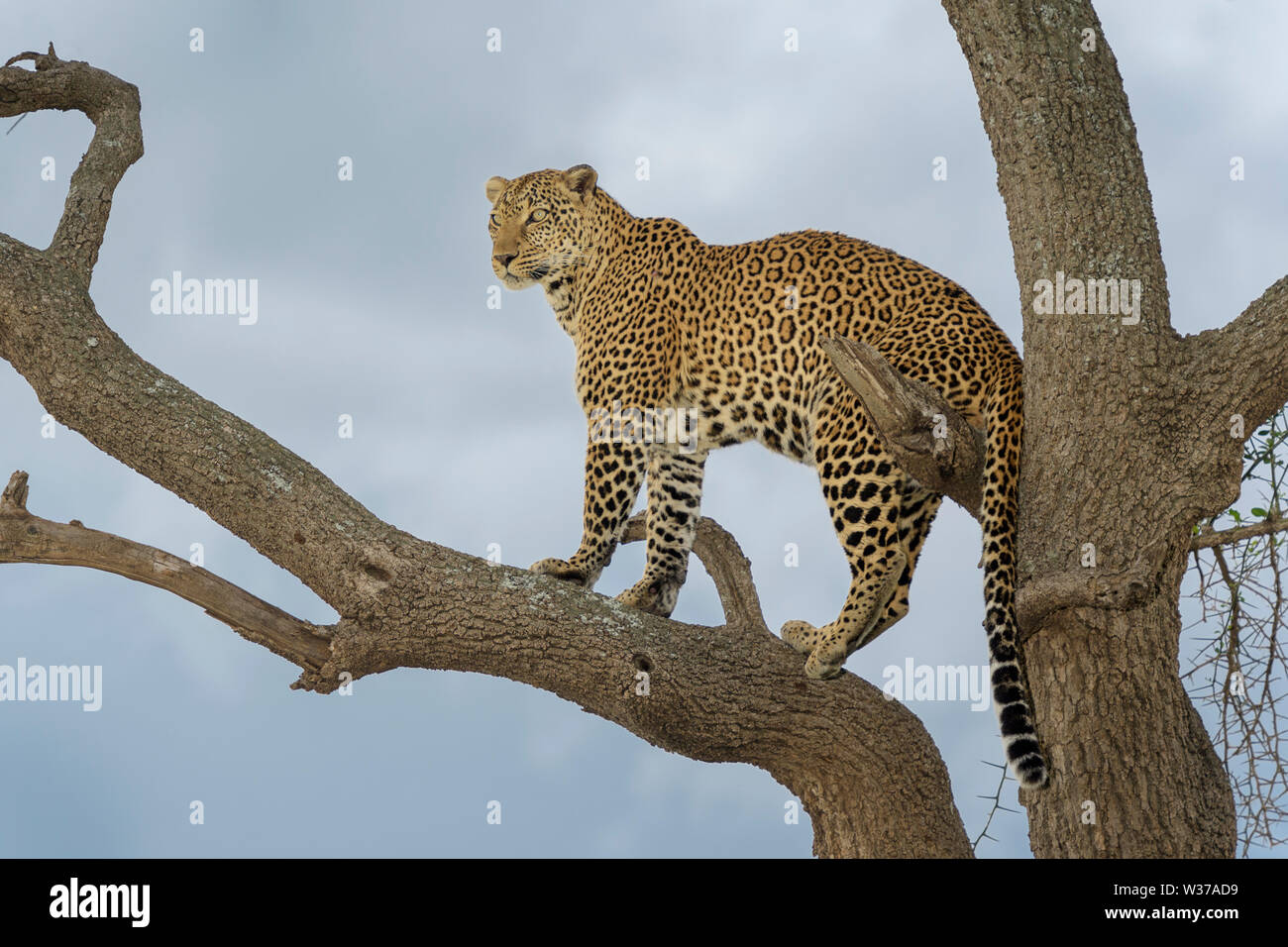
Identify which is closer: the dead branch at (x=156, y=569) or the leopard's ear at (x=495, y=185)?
the dead branch at (x=156, y=569)

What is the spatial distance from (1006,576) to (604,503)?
2.21 m

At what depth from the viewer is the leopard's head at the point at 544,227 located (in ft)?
26.5

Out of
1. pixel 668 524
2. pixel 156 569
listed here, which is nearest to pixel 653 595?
pixel 668 524

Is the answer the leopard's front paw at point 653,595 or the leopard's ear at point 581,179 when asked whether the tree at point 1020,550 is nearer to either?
the leopard's front paw at point 653,595

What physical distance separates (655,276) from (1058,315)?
2.61 meters

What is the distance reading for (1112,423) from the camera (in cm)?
567

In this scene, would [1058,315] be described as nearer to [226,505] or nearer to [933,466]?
[933,466]

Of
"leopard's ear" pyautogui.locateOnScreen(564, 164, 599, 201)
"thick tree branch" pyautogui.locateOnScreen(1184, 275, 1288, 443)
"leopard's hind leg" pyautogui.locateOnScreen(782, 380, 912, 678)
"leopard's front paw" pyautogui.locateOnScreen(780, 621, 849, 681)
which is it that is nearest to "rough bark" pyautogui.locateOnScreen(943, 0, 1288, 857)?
"thick tree branch" pyautogui.locateOnScreen(1184, 275, 1288, 443)

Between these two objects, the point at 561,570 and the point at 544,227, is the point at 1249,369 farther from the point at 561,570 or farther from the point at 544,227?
the point at 544,227

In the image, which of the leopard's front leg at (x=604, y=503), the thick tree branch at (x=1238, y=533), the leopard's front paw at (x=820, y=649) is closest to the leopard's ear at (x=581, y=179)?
the leopard's front leg at (x=604, y=503)

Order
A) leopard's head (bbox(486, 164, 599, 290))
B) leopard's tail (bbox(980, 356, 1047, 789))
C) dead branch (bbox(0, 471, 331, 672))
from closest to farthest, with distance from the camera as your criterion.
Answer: leopard's tail (bbox(980, 356, 1047, 789)) < dead branch (bbox(0, 471, 331, 672)) < leopard's head (bbox(486, 164, 599, 290))

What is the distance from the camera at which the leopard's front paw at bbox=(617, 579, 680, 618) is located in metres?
7.23

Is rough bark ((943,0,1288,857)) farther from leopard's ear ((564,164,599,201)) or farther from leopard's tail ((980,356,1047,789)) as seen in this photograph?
leopard's ear ((564,164,599,201))

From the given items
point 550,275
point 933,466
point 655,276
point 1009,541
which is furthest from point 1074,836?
point 550,275
